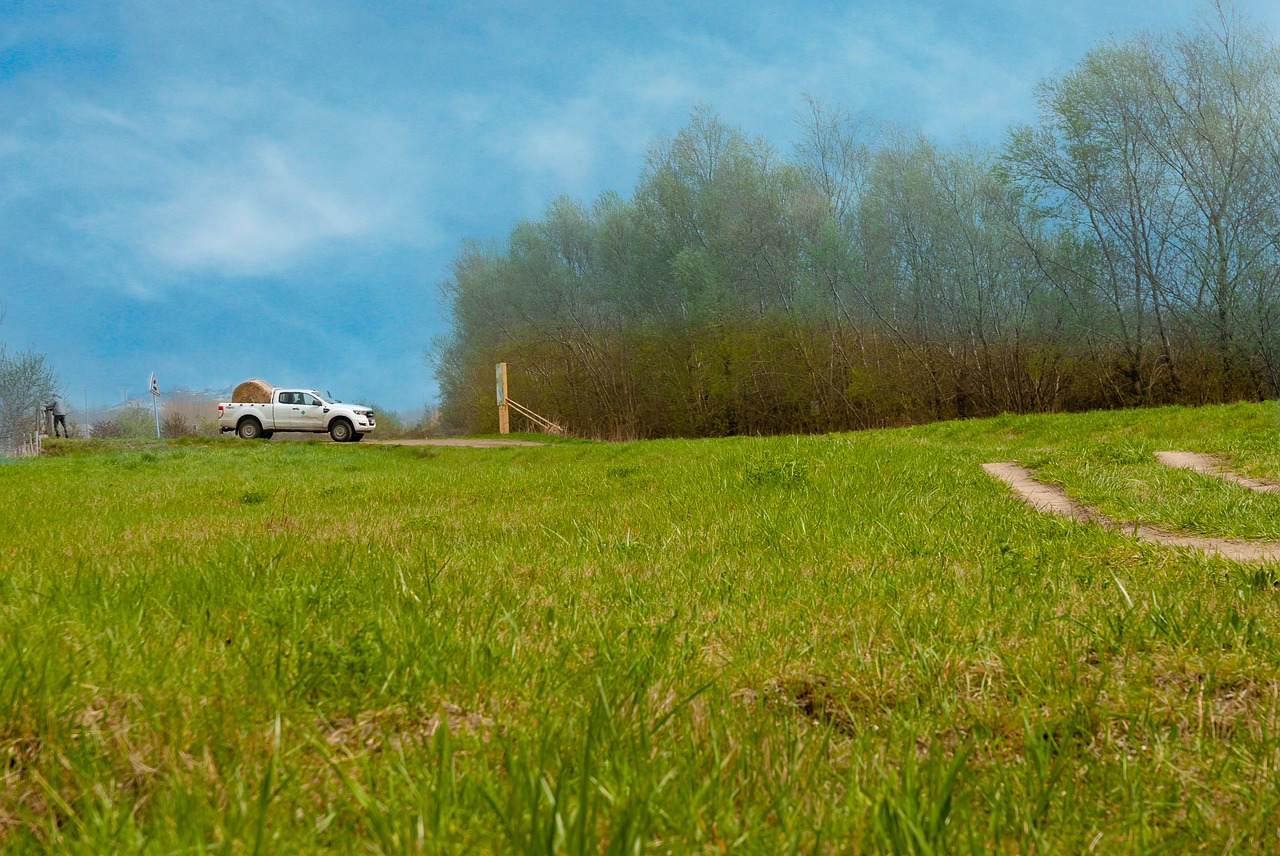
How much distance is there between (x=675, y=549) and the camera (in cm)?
386

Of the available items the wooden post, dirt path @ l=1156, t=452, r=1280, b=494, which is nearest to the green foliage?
the wooden post

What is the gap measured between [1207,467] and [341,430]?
27072 millimetres

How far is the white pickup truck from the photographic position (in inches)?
1105

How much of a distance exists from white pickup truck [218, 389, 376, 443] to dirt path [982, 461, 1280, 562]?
83.6 feet

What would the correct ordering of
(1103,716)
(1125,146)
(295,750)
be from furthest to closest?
1. (1125,146)
2. (1103,716)
3. (295,750)

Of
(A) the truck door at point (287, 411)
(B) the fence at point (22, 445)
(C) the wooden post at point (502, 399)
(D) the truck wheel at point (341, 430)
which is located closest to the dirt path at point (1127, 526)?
(C) the wooden post at point (502, 399)

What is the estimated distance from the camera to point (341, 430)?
92.4ft

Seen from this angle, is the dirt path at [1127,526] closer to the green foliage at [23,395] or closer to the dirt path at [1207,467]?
the dirt path at [1207,467]

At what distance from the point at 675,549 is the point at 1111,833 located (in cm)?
262

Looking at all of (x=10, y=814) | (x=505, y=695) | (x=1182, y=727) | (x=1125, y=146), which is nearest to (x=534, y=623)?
(x=505, y=695)

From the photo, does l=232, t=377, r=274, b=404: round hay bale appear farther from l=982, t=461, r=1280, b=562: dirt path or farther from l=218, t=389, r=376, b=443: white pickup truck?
l=982, t=461, r=1280, b=562: dirt path

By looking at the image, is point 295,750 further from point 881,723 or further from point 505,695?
point 881,723

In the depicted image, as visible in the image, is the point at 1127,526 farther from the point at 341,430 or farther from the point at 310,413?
the point at 310,413

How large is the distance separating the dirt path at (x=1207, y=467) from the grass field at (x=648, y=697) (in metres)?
3.96
